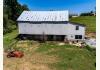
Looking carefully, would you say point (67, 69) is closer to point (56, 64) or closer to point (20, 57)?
point (56, 64)

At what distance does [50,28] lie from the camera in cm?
2755

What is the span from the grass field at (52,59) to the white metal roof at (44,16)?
20.0 ft

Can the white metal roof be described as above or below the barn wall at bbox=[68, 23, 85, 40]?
above

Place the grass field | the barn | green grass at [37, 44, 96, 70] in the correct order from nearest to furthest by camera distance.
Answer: the grass field, green grass at [37, 44, 96, 70], the barn

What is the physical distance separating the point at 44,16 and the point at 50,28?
6.86 ft

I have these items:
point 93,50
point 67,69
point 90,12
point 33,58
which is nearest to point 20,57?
point 33,58

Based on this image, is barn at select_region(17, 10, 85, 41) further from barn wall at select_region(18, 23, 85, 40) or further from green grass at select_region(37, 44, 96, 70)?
green grass at select_region(37, 44, 96, 70)

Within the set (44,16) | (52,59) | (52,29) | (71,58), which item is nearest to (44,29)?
(52,29)

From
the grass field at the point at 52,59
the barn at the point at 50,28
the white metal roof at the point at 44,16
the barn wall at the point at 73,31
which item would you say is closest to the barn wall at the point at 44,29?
the barn at the point at 50,28

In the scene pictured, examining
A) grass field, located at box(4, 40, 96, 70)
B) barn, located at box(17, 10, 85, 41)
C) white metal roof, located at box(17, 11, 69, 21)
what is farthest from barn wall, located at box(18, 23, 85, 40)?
grass field, located at box(4, 40, 96, 70)

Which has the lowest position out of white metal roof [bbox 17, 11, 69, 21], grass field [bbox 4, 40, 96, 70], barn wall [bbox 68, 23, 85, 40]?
grass field [bbox 4, 40, 96, 70]

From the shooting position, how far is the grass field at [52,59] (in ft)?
49.7

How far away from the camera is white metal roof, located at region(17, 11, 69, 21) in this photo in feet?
90.3

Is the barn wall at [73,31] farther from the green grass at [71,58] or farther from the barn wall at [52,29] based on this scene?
the green grass at [71,58]
